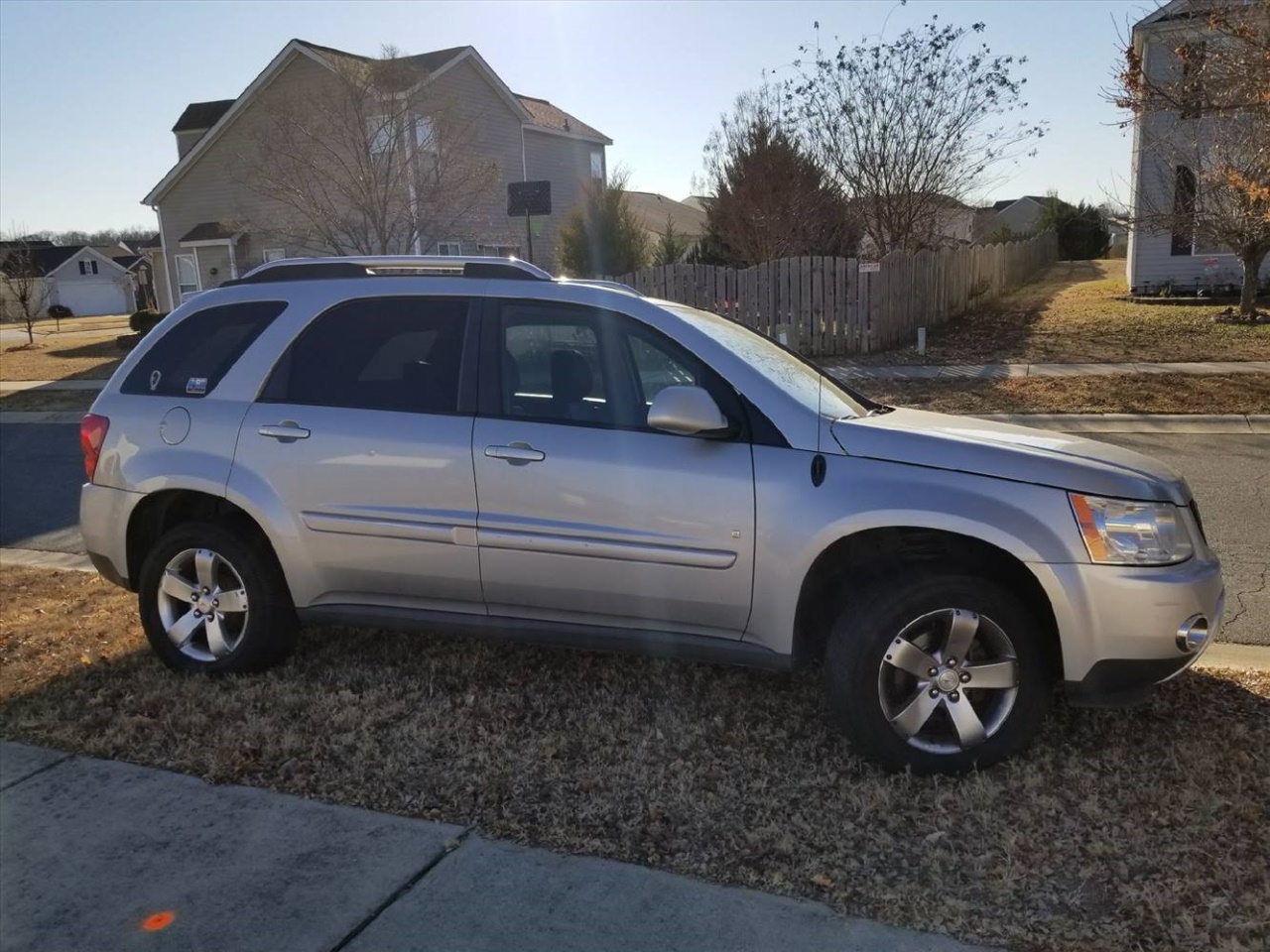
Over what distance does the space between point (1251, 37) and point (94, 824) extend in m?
11.5

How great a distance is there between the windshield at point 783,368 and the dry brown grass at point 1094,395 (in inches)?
276

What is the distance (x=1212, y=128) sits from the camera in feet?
54.2

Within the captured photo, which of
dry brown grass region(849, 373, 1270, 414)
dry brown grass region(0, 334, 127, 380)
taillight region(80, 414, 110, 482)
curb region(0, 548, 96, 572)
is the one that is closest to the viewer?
taillight region(80, 414, 110, 482)

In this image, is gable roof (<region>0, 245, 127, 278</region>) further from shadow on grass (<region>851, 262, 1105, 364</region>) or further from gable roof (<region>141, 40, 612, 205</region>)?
shadow on grass (<region>851, 262, 1105, 364</region>)

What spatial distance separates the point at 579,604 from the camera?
4.02 meters

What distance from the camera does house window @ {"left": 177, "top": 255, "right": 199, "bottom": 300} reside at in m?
28.7

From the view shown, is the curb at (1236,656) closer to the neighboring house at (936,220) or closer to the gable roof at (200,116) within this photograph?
the neighboring house at (936,220)

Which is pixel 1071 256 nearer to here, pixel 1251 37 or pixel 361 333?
pixel 1251 37

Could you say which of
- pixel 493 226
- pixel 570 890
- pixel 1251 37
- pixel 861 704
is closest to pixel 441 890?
pixel 570 890

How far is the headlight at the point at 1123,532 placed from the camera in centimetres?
341

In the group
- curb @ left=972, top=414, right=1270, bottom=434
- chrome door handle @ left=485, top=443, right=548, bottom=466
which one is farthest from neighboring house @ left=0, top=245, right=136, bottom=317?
chrome door handle @ left=485, top=443, right=548, bottom=466

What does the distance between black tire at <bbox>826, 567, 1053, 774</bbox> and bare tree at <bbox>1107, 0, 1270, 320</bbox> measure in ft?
28.2

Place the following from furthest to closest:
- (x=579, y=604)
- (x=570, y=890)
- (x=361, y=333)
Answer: (x=361, y=333) → (x=579, y=604) → (x=570, y=890)

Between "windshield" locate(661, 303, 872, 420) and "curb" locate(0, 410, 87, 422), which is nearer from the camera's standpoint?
"windshield" locate(661, 303, 872, 420)
